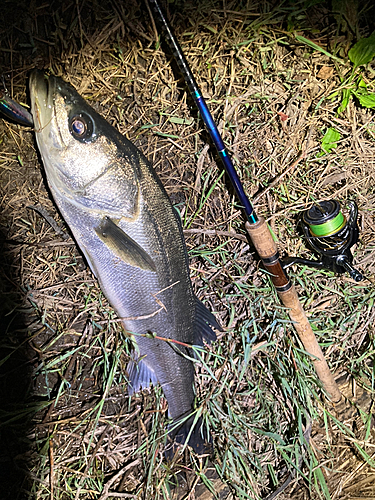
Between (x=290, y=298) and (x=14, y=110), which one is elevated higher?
(x=14, y=110)

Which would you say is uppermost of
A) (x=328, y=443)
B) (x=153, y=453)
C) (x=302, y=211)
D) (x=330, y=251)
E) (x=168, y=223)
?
(x=168, y=223)

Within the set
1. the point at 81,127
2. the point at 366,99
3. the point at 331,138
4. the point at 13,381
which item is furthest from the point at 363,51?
the point at 13,381

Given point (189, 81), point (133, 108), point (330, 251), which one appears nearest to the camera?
point (189, 81)

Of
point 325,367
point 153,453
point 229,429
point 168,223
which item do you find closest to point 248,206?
point 168,223

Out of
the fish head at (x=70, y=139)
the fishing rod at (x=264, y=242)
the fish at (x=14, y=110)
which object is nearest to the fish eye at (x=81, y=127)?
the fish head at (x=70, y=139)

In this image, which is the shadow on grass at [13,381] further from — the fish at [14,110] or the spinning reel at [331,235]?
the spinning reel at [331,235]

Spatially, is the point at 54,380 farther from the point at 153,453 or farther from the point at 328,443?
the point at 328,443

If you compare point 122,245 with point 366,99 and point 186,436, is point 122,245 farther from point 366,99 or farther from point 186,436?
point 366,99
